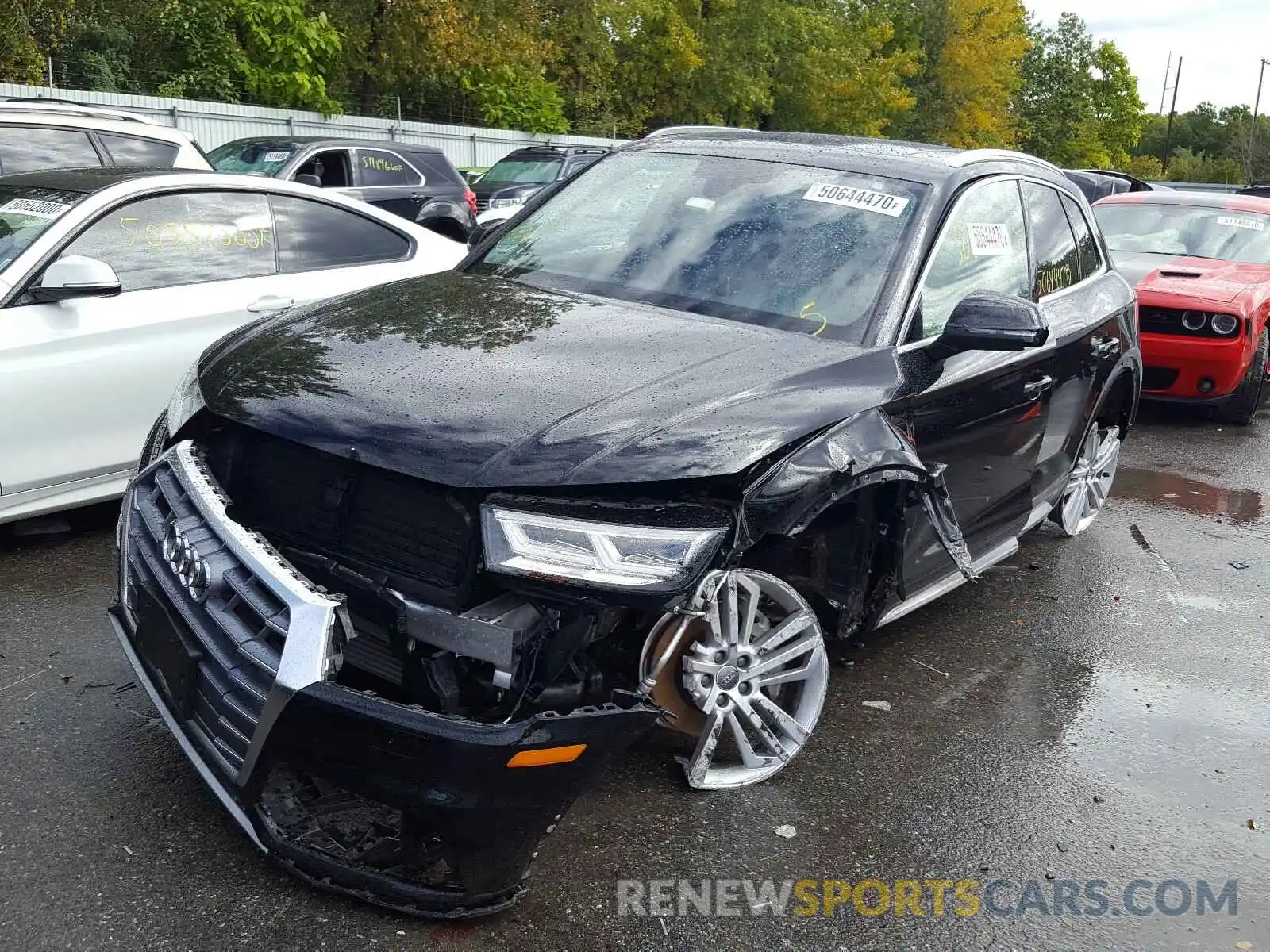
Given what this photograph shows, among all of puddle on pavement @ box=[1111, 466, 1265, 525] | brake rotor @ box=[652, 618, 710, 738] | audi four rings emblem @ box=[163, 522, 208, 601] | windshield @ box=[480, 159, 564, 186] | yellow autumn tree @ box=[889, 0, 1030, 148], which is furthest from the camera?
yellow autumn tree @ box=[889, 0, 1030, 148]

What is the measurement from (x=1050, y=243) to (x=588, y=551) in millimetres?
3258

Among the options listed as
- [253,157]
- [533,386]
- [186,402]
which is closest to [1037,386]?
[533,386]

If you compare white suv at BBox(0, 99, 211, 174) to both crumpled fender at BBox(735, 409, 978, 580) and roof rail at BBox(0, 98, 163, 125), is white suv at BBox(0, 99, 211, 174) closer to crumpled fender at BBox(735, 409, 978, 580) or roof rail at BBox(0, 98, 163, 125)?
roof rail at BBox(0, 98, 163, 125)

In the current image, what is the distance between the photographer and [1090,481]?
20.6ft

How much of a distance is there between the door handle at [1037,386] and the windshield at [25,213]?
3880 mm

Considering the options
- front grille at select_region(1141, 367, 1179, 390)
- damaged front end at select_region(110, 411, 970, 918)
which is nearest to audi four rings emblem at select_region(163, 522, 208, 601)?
damaged front end at select_region(110, 411, 970, 918)

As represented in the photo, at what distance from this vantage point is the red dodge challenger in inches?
353

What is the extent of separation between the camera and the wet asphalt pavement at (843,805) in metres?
2.91

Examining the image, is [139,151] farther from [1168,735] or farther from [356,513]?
[1168,735]

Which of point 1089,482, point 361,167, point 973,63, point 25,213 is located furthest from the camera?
point 973,63

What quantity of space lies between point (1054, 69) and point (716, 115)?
3725 cm

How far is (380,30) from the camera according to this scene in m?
29.9

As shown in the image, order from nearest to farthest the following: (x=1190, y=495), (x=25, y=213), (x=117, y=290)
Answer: (x=117, y=290) < (x=25, y=213) < (x=1190, y=495)

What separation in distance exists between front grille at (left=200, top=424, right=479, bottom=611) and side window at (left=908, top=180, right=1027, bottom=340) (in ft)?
5.77
